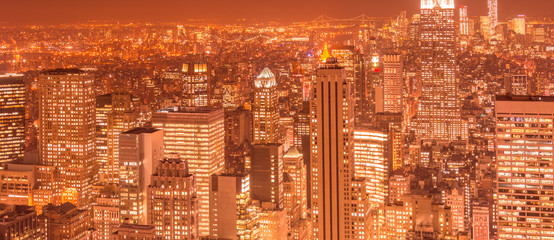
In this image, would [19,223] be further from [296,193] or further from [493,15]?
[493,15]

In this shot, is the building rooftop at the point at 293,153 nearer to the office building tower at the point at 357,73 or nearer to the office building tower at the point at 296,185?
the office building tower at the point at 296,185

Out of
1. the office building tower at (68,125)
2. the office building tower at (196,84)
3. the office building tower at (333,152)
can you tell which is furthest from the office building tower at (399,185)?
the office building tower at (68,125)

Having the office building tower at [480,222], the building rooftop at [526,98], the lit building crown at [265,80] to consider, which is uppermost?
the lit building crown at [265,80]

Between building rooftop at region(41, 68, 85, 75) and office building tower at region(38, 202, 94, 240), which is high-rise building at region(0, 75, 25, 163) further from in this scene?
office building tower at region(38, 202, 94, 240)

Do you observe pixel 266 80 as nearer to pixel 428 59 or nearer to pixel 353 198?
pixel 353 198

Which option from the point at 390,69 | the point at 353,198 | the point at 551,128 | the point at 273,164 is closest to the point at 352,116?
the point at 353,198

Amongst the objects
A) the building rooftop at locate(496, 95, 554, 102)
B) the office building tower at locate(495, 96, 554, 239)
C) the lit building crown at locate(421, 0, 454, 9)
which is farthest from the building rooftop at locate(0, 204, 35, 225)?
the lit building crown at locate(421, 0, 454, 9)

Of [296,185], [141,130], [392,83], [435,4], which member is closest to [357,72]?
[392,83]
